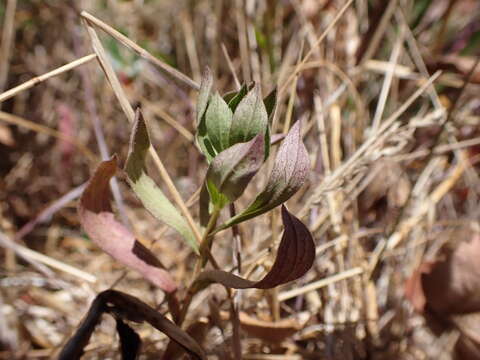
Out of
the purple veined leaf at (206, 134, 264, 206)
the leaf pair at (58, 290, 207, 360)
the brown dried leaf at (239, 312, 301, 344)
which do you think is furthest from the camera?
the brown dried leaf at (239, 312, 301, 344)

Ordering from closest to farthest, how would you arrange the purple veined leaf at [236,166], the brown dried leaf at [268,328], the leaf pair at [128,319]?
the purple veined leaf at [236,166] → the leaf pair at [128,319] → the brown dried leaf at [268,328]

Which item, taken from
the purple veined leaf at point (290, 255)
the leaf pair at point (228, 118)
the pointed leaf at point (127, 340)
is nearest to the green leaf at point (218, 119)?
the leaf pair at point (228, 118)

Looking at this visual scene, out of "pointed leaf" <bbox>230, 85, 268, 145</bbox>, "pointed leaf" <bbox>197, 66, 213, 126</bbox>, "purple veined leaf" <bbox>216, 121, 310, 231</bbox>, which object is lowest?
"purple veined leaf" <bbox>216, 121, 310, 231</bbox>

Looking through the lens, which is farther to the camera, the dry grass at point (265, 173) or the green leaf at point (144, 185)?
the dry grass at point (265, 173)

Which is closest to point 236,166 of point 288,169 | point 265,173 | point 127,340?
point 288,169

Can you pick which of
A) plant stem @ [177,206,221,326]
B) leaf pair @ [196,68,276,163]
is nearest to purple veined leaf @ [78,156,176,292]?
plant stem @ [177,206,221,326]

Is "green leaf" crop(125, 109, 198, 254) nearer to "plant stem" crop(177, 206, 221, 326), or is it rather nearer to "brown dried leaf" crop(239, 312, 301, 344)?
"plant stem" crop(177, 206, 221, 326)

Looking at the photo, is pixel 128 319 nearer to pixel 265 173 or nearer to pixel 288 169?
pixel 288 169

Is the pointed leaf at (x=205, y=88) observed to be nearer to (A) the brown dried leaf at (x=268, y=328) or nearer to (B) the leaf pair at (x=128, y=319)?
(B) the leaf pair at (x=128, y=319)
